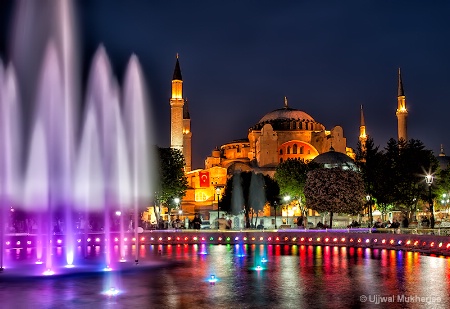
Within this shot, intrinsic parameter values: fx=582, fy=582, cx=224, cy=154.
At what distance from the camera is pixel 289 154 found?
94.3 meters

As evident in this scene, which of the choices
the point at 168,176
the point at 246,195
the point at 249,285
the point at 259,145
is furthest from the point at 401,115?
the point at 249,285

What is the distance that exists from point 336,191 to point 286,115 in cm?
5438

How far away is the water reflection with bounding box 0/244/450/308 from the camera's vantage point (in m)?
13.7

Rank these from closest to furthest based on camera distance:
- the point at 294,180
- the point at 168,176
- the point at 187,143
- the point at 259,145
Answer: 1. the point at 168,176
2. the point at 294,180
3. the point at 259,145
4. the point at 187,143

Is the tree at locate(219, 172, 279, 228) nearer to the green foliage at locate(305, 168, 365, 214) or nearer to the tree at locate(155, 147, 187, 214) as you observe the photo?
the tree at locate(155, 147, 187, 214)

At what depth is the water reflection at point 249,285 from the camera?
13.7 m

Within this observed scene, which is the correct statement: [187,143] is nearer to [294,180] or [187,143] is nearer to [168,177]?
[294,180]

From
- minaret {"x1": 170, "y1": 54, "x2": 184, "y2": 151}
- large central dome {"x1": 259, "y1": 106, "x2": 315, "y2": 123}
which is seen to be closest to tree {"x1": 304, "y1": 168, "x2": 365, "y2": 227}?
minaret {"x1": 170, "y1": 54, "x2": 184, "y2": 151}

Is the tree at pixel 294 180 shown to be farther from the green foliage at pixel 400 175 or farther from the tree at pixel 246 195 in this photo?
the green foliage at pixel 400 175

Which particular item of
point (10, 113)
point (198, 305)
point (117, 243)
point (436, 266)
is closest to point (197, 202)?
point (117, 243)

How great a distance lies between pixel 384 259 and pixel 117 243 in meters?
19.7

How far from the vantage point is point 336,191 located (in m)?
49.2

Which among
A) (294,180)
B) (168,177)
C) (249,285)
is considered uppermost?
(168,177)

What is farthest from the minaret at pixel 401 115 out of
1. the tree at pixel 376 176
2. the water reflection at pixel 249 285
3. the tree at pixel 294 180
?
the water reflection at pixel 249 285
